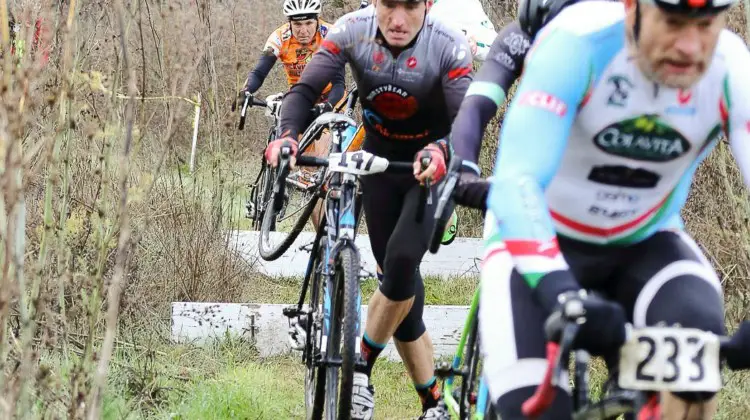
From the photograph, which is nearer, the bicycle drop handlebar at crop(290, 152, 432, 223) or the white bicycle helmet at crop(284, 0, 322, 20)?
the bicycle drop handlebar at crop(290, 152, 432, 223)

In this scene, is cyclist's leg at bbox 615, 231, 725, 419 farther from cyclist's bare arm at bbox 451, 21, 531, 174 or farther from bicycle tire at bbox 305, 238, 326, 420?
bicycle tire at bbox 305, 238, 326, 420

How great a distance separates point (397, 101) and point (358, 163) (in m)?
0.66

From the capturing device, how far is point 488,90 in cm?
439

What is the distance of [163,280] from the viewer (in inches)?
298

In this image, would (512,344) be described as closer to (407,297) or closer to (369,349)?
(407,297)

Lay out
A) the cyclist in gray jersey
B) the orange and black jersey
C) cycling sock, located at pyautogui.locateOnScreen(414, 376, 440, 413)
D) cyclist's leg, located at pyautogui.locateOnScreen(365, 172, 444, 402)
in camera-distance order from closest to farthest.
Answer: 1. cyclist's leg, located at pyautogui.locateOnScreen(365, 172, 444, 402)
2. the cyclist in gray jersey
3. cycling sock, located at pyautogui.locateOnScreen(414, 376, 440, 413)
4. the orange and black jersey

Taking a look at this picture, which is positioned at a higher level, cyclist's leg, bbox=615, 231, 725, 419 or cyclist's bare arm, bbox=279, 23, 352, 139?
cyclist's bare arm, bbox=279, 23, 352, 139

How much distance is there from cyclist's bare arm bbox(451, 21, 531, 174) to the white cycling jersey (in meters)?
1.01

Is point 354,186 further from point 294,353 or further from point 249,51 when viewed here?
point 249,51

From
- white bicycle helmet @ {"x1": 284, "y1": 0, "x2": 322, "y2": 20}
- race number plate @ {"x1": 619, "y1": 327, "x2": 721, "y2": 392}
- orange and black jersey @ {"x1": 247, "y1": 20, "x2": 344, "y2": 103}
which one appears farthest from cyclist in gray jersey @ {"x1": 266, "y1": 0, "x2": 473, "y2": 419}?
orange and black jersey @ {"x1": 247, "y1": 20, "x2": 344, "y2": 103}

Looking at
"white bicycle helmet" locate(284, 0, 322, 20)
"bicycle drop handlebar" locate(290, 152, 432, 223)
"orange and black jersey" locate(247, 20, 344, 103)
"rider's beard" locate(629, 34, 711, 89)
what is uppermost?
"white bicycle helmet" locate(284, 0, 322, 20)

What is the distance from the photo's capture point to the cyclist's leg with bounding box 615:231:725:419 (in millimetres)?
2629

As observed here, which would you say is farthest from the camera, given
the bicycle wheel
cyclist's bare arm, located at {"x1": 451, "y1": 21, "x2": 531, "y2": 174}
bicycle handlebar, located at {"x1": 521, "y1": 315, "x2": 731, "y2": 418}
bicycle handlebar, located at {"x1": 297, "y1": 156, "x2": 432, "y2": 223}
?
the bicycle wheel

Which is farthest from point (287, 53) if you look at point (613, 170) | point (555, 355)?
point (555, 355)
